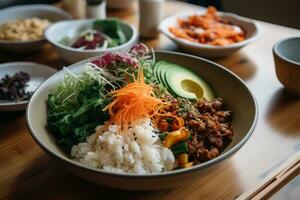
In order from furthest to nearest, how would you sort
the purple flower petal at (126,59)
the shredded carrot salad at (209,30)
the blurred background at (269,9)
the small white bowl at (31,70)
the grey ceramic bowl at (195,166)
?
the blurred background at (269,9) → the shredded carrot salad at (209,30) → the small white bowl at (31,70) → the purple flower petal at (126,59) → the grey ceramic bowl at (195,166)

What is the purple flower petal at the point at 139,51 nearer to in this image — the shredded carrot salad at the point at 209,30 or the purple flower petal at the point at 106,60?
the purple flower petal at the point at 106,60

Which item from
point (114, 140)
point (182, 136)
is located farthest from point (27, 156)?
point (182, 136)

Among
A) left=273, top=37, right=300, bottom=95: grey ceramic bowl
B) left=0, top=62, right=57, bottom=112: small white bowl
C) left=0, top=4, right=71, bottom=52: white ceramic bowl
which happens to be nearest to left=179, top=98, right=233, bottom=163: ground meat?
left=273, top=37, right=300, bottom=95: grey ceramic bowl

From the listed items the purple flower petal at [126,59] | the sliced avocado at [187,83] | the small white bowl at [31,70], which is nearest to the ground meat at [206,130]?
the sliced avocado at [187,83]

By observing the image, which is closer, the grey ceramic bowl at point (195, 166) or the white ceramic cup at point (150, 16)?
the grey ceramic bowl at point (195, 166)

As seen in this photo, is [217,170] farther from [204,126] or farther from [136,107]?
[136,107]

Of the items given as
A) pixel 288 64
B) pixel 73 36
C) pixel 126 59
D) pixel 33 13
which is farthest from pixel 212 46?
pixel 33 13

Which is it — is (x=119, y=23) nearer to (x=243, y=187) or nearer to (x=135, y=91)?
(x=135, y=91)
